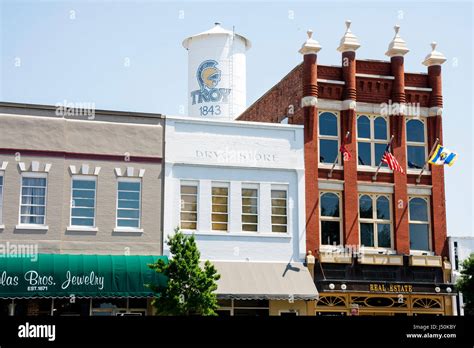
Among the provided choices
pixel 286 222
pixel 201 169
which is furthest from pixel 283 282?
pixel 201 169

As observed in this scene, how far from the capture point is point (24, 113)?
31406 mm

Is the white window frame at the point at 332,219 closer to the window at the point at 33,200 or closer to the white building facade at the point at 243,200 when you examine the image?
the white building facade at the point at 243,200

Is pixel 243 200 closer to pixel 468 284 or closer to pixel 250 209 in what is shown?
pixel 250 209

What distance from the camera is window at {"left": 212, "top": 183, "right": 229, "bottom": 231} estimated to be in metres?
33.1

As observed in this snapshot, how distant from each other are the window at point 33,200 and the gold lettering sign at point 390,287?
→ 14.1 metres

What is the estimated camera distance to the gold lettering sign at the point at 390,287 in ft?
111

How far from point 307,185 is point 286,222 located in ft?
6.23

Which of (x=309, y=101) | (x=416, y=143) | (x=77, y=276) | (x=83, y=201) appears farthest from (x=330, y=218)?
(x=77, y=276)

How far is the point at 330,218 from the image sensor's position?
3475 cm
